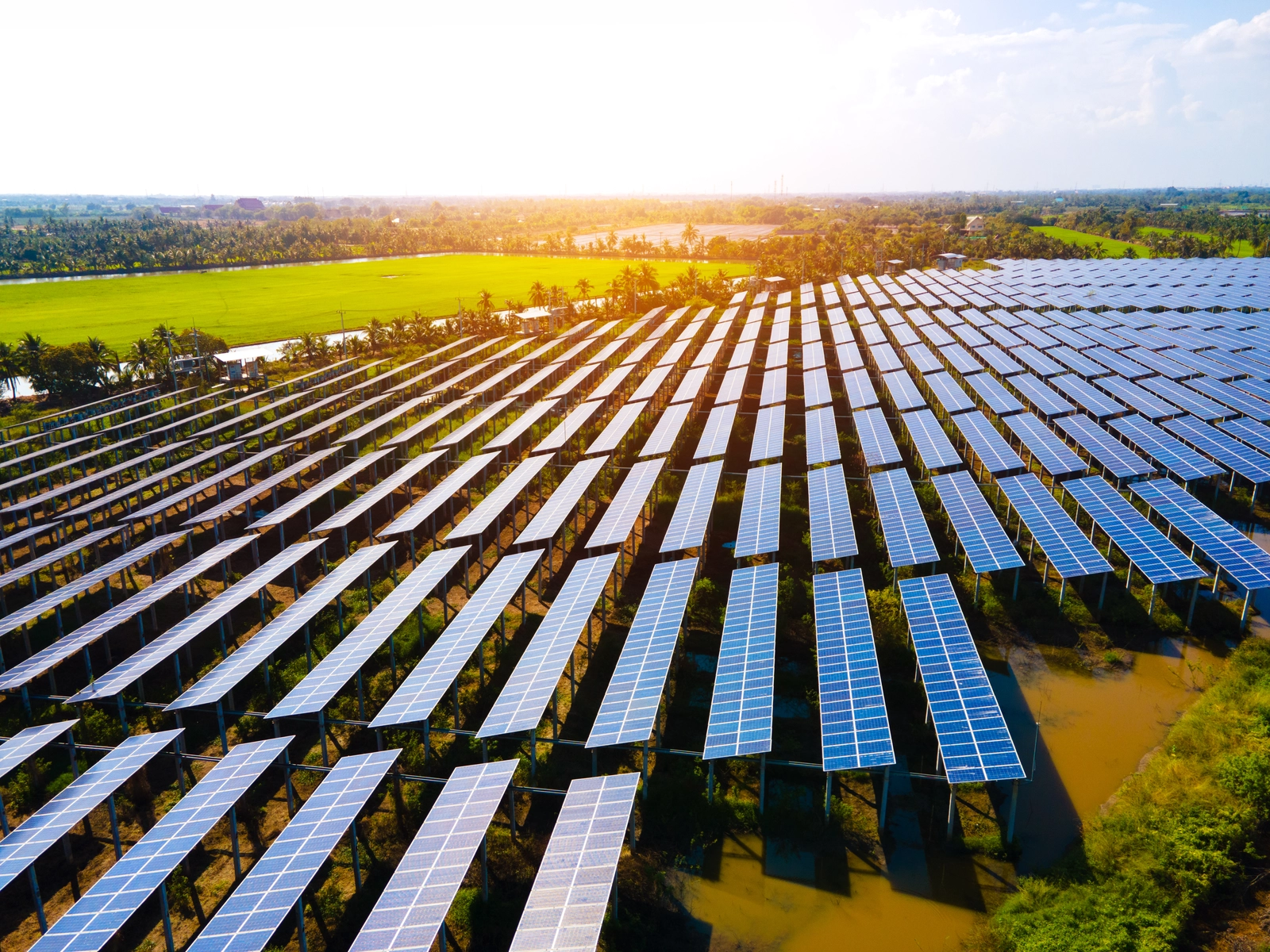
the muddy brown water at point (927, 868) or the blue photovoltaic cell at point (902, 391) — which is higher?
the blue photovoltaic cell at point (902, 391)

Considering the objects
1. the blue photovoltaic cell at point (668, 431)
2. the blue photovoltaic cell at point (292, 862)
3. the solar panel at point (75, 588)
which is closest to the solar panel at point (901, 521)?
the blue photovoltaic cell at point (668, 431)

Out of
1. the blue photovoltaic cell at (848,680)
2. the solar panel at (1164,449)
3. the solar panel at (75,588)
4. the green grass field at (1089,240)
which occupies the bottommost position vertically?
the blue photovoltaic cell at (848,680)

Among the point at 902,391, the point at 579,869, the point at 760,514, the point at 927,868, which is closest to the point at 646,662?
the point at 579,869

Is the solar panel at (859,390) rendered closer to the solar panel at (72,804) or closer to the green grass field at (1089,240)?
the solar panel at (72,804)

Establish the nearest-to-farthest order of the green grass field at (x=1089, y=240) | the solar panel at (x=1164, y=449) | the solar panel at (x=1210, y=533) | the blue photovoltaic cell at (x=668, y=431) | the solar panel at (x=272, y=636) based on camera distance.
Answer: the solar panel at (x=272, y=636), the solar panel at (x=1210, y=533), the solar panel at (x=1164, y=449), the blue photovoltaic cell at (x=668, y=431), the green grass field at (x=1089, y=240)

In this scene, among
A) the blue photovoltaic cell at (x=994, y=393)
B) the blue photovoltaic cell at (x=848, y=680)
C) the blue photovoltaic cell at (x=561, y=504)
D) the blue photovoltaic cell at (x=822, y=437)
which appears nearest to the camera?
the blue photovoltaic cell at (x=848, y=680)

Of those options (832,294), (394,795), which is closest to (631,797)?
(394,795)

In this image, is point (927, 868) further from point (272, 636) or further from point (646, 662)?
point (272, 636)

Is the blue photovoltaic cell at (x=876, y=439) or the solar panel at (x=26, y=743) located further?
the blue photovoltaic cell at (x=876, y=439)
